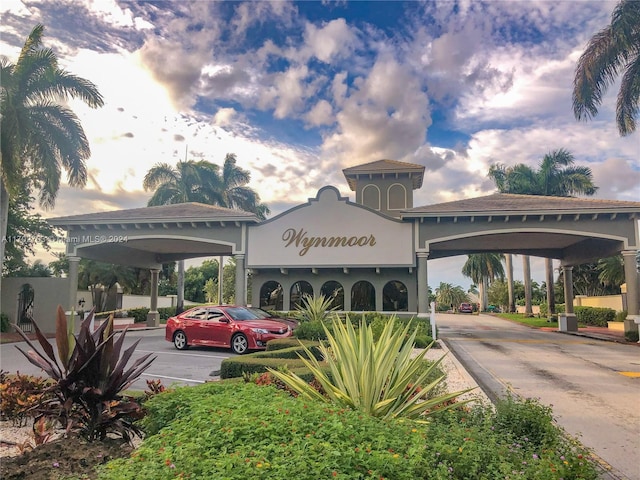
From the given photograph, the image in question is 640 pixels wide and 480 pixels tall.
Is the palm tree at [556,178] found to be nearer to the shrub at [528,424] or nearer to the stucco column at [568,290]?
the stucco column at [568,290]

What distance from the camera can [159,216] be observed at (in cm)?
2228

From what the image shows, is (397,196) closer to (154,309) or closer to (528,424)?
(154,309)

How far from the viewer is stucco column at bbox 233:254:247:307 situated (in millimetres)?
21875

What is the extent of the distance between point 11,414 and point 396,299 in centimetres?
1740

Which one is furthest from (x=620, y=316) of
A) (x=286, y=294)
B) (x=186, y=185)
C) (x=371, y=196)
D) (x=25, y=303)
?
(x=25, y=303)

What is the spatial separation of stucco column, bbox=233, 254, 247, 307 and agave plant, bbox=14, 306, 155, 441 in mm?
16141

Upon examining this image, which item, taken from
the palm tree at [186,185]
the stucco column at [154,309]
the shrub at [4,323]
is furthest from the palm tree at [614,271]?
the shrub at [4,323]

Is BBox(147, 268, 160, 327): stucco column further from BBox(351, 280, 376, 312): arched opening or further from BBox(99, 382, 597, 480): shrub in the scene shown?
BBox(99, 382, 597, 480): shrub

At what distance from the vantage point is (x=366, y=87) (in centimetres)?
1333

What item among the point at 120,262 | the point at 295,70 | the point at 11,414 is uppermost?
the point at 295,70

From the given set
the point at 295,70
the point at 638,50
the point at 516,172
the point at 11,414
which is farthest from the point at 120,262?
the point at 516,172

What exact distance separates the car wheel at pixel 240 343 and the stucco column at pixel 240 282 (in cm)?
705

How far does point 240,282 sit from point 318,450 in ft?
62.3

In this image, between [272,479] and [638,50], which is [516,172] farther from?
[272,479]
